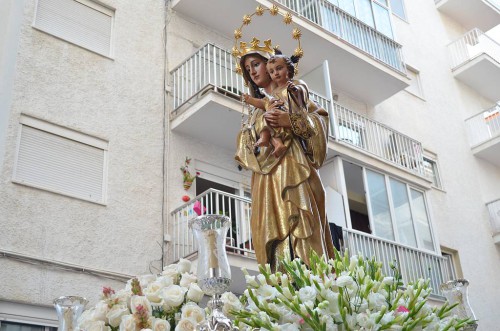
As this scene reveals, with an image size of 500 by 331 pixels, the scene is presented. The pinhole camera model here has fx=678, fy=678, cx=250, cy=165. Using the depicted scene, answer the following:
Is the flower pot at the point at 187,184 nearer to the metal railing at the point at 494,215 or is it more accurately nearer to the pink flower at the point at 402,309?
the pink flower at the point at 402,309

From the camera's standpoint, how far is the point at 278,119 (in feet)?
15.1

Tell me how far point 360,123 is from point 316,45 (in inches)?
73.4

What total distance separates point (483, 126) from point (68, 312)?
17020mm

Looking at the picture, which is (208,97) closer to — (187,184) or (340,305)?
(187,184)

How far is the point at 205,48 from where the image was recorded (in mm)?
11750

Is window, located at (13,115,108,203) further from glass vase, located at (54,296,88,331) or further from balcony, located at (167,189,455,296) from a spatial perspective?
glass vase, located at (54,296,88,331)

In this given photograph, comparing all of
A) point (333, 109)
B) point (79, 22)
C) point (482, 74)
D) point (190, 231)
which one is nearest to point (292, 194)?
point (190, 231)

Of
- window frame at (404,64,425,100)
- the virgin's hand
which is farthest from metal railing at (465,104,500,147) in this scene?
the virgin's hand

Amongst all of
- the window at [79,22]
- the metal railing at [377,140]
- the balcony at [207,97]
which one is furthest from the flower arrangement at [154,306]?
the metal railing at [377,140]

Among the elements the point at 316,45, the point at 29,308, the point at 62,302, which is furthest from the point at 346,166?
the point at 62,302

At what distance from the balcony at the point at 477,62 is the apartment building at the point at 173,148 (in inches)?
89.3

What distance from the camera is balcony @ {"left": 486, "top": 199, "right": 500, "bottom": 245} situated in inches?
674

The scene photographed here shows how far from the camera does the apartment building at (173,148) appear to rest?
9.14 metres

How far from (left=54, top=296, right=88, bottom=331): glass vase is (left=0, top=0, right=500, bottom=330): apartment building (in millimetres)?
5433
